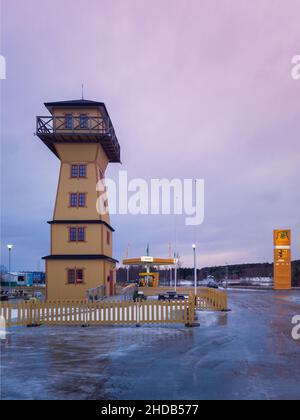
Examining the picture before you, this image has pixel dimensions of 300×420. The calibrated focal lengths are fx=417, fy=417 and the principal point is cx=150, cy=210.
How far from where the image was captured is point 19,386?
29.2ft

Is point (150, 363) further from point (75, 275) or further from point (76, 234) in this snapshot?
point (76, 234)

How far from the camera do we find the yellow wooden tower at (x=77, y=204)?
34031 millimetres

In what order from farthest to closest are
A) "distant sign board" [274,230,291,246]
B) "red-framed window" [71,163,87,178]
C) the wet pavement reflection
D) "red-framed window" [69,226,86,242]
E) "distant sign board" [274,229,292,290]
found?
1. "distant sign board" [274,230,291,246]
2. "distant sign board" [274,229,292,290]
3. "red-framed window" [71,163,87,178]
4. "red-framed window" [69,226,86,242]
5. the wet pavement reflection

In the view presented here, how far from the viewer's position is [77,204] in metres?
35.2

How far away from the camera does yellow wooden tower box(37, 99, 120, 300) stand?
112ft

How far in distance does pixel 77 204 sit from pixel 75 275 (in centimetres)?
593

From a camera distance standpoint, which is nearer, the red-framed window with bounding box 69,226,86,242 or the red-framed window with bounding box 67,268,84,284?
the red-framed window with bounding box 67,268,84,284

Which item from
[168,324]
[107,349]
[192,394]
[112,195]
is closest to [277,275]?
[112,195]

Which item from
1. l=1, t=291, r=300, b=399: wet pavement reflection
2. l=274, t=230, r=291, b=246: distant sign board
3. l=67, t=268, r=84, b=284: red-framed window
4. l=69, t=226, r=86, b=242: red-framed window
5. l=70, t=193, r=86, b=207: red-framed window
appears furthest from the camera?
l=274, t=230, r=291, b=246: distant sign board

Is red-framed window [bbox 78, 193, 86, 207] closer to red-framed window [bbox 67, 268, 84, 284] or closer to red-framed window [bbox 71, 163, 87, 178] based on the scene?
red-framed window [bbox 71, 163, 87, 178]

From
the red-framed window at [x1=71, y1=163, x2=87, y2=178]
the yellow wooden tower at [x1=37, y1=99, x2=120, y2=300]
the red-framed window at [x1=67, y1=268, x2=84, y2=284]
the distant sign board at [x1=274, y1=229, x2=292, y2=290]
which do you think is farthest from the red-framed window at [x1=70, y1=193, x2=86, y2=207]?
the distant sign board at [x1=274, y1=229, x2=292, y2=290]

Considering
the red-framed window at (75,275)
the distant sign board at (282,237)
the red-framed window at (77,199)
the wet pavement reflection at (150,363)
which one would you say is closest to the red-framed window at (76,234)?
the red-framed window at (77,199)

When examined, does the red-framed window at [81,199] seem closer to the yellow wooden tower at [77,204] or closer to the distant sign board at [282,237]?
the yellow wooden tower at [77,204]
